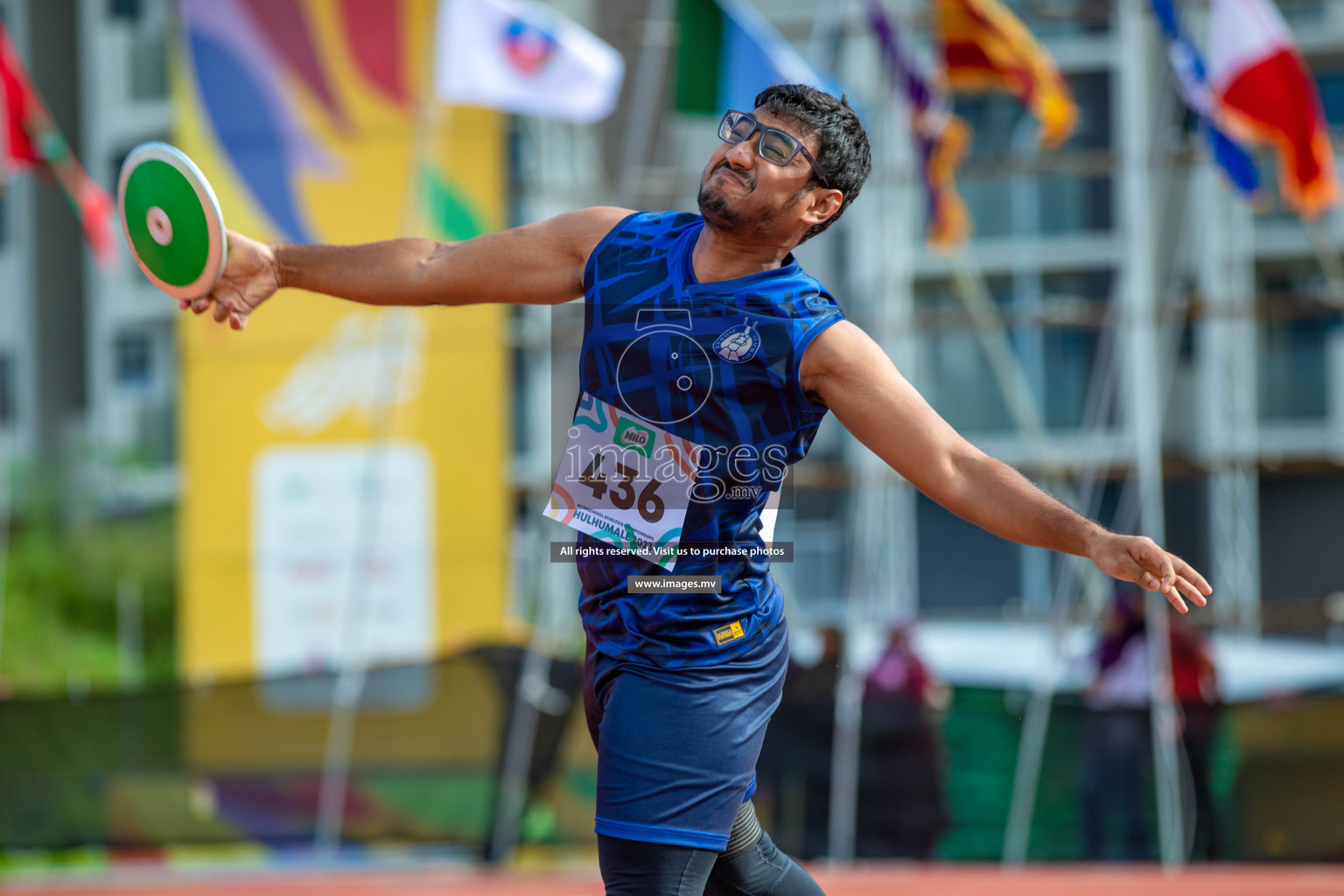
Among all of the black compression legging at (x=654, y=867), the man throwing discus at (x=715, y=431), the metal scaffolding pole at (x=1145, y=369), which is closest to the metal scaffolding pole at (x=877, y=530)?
the metal scaffolding pole at (x=1145, y=369)

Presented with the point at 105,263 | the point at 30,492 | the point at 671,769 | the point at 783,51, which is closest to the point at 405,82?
the point at 105,263

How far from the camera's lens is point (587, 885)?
6.32 m

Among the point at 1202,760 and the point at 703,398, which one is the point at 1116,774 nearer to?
the point at 1202,760

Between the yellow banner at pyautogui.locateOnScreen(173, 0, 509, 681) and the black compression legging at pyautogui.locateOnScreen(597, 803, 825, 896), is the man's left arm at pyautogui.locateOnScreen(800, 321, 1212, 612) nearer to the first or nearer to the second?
the black compression legging at pyautogui.locateOnScreen(597, 803, 825, 896)

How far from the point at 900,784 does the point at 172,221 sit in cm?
488

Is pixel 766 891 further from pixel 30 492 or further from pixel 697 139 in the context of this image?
pixel 30 492

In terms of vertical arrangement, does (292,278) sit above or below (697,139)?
below

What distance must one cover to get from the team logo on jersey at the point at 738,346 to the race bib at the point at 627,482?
160 mm

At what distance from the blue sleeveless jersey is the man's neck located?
0.02 m

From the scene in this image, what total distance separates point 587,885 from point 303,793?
1.54 metres

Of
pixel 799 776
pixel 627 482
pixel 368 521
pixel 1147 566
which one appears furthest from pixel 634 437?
pixel 368 521

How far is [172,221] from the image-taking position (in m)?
2.51

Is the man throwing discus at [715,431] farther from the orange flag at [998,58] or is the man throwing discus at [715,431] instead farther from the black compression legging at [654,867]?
the orange flag at [998,58]

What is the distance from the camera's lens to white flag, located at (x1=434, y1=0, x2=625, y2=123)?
6926mm
